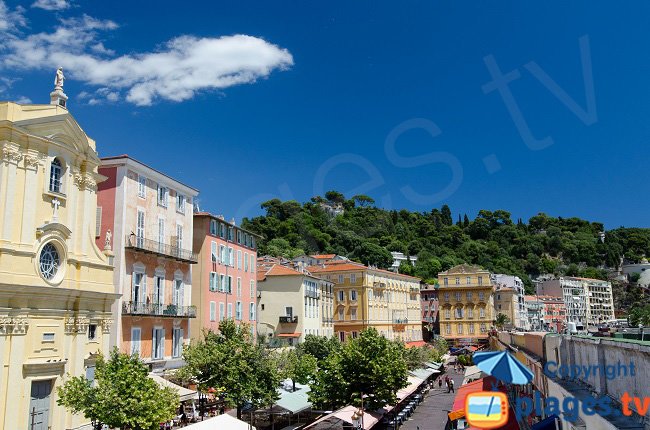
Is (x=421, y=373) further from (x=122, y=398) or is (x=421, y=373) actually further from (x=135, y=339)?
(x=122, y=398)

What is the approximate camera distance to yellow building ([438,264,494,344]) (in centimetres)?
10069

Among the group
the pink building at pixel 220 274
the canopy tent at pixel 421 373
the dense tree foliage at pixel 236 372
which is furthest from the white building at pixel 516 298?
the dense tree foliage at pixel 236 372

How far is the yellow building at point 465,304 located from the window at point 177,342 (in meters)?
71.3

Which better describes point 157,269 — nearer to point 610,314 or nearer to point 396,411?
point 396,411

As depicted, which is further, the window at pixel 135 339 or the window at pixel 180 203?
the window at pixel 180 203

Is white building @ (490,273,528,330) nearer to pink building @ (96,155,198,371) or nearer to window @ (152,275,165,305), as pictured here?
pink building @ (96,155,198,371)

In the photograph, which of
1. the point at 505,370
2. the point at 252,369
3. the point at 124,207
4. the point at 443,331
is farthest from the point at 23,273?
the point at 443,331

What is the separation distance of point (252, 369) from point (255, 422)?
609 centimetres

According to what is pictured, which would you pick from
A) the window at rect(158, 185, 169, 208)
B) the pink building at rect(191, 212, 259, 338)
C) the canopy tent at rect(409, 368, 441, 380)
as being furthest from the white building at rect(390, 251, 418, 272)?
the window at rect(158, 185, 169, 208)

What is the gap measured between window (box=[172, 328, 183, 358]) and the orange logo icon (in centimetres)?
3262

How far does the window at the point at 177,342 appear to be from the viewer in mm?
37844

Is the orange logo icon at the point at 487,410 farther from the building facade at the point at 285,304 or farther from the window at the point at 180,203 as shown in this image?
the building facade at the point at 285,304

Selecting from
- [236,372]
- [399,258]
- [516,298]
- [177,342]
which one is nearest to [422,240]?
[399,258]

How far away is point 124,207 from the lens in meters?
34.3
